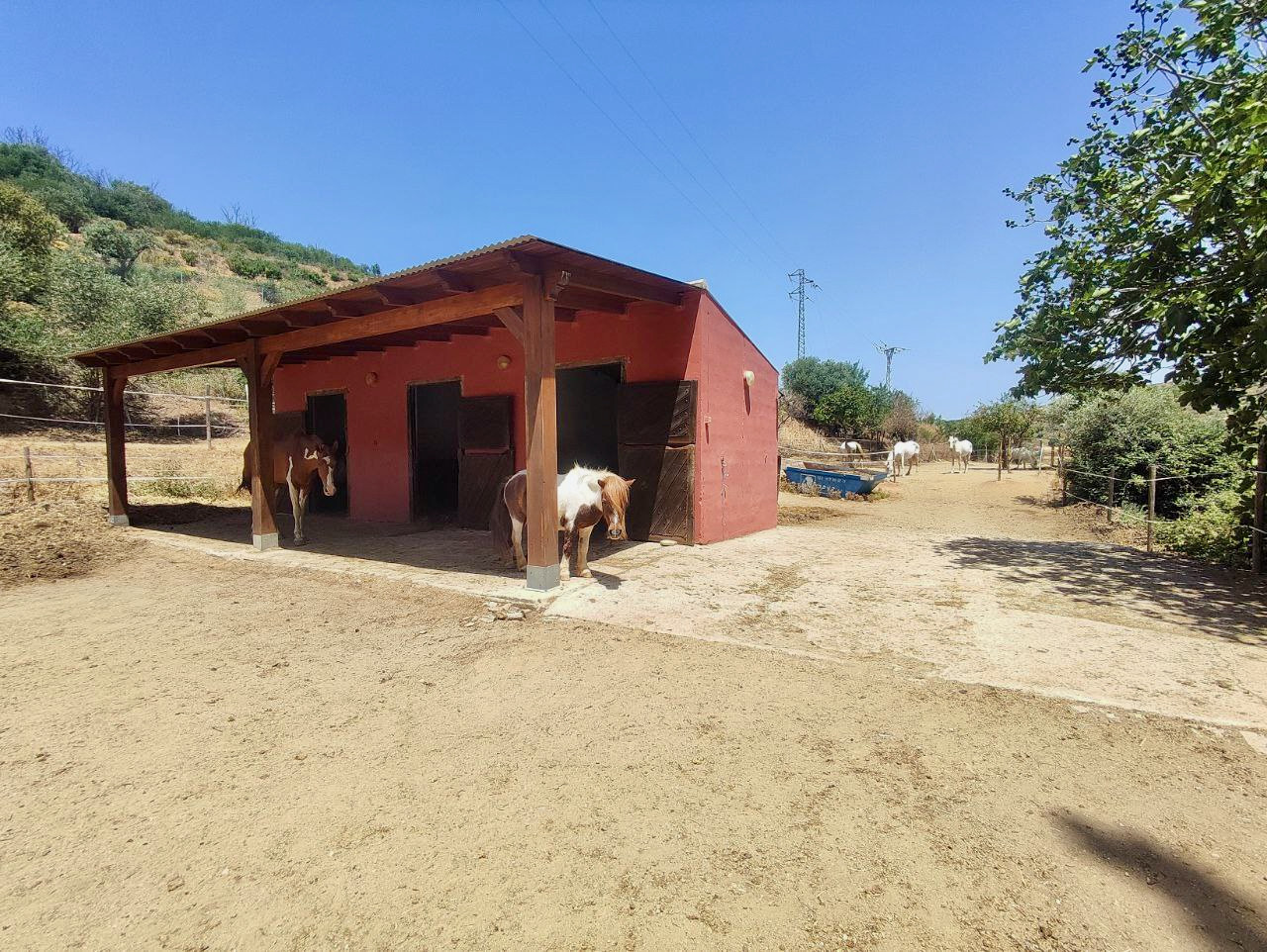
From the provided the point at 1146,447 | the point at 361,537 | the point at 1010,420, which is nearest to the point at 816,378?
the point at 1010,420

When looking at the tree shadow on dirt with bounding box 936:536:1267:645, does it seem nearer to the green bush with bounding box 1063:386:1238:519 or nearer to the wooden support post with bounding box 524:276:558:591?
the green bush with bounding box 1063:386:1238:519

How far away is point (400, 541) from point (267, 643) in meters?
4.04

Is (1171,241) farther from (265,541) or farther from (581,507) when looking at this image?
(265,541)

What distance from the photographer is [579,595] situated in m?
5.05

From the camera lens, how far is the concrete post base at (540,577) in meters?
5.08

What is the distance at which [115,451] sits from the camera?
9.32 meters

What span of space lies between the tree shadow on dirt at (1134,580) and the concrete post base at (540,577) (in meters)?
4.86

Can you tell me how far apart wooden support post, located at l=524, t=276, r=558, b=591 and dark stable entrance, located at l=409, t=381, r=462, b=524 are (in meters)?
5.39

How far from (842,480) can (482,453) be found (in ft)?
36.0

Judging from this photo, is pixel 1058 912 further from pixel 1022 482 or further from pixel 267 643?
pixel 1022 482

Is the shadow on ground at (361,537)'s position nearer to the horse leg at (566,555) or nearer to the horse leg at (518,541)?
the horse leg at (518,541)

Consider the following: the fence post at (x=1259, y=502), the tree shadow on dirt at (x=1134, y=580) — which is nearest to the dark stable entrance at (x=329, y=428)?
the tree shadow on dirt at (x=1134, y=580)

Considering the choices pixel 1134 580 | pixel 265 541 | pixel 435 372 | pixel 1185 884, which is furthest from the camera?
pixel 435 372

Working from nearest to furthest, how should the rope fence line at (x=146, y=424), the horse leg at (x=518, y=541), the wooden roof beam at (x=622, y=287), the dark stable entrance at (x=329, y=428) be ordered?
the wooden roof beam at (x=622, y=287) → the horse leg at (x=518, y=541) → the dark stable entrance at (x=329, y=428) → the rope fence line at (x=146, y=424)
